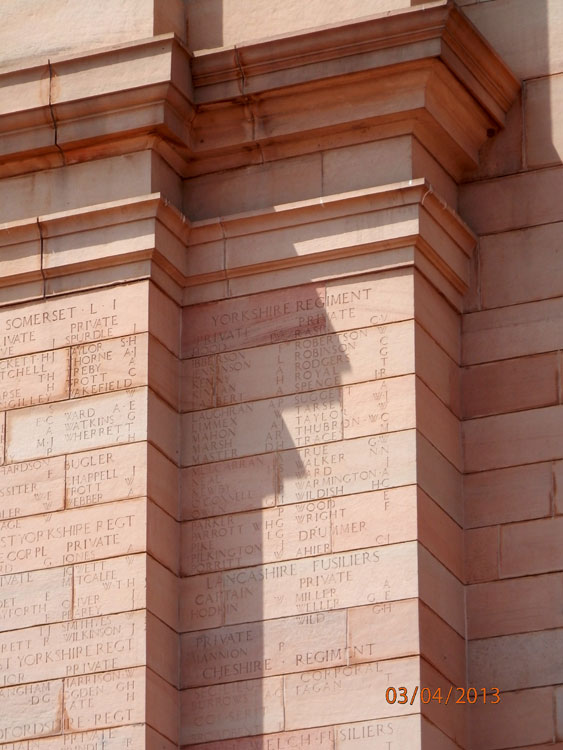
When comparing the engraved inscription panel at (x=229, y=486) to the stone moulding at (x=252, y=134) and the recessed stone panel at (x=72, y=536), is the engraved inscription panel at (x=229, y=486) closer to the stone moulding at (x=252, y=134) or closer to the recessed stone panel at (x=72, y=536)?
the recessed stone panel at (x=72, y=536)

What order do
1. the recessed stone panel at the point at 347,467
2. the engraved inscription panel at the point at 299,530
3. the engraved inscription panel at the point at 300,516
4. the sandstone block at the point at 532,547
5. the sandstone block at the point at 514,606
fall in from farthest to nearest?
the sandstone block at the point at 532,547 → the sandstone block at the point at 514,606 → the recessed stone panel at the point at 347,467 → the engraved inscription panel at the point at 299,530 → the engraved inscription panel at the point at 300,516

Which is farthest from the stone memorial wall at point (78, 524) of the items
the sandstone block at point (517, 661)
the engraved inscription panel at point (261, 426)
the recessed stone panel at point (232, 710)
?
the sandstone block at point (517, 661)

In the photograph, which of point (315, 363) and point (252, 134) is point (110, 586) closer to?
point (315, 363)

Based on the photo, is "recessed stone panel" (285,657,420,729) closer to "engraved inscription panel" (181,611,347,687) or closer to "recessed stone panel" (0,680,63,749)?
"engraved inscription panel" (181,611,347,687)

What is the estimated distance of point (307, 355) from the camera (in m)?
15.9

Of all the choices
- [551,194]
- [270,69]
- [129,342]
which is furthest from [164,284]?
[551,194]

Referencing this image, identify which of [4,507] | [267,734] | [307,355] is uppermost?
[307,355]

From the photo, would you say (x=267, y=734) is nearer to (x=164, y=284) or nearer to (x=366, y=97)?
(x=164, y=284)

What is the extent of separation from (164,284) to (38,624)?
258cm

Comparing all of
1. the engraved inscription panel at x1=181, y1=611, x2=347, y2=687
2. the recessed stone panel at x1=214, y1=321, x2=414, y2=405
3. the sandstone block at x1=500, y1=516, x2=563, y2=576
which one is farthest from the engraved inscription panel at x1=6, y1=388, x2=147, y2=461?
the sandstone block at x1=500, y1=516, x2=563, y2=576
